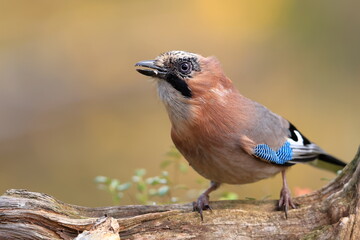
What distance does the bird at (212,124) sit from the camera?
4.06m

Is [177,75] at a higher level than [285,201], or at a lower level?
higher

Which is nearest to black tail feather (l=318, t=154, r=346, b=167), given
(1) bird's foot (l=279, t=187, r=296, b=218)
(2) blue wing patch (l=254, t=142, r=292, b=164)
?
(2) blue wing patch (l=254, t=142, r=292, b=164)

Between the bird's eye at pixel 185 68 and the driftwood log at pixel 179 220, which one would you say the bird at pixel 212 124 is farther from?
the driftwood log at pixel 179 220

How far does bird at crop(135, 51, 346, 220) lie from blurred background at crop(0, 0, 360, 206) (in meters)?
2.49

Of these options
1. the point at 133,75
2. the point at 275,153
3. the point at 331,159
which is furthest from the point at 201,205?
the point at 133,75

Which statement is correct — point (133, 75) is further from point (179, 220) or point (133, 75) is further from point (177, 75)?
point (179, 220)

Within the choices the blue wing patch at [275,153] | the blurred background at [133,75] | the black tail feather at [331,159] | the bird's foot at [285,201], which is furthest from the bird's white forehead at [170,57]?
the blurred background at [133,75]

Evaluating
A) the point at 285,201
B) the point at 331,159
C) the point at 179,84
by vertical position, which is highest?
the point at 179,84

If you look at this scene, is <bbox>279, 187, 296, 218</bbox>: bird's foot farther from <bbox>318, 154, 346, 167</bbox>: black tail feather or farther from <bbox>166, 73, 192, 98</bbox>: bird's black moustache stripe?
<bbox>166, 73, 192, 98</bbox>: bird's black moustache stripe

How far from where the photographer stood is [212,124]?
163 inches

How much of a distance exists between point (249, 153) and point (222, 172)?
21 centimetres

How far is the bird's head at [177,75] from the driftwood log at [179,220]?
718 mm

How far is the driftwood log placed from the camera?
353cm

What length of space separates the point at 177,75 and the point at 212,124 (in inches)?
15.2
